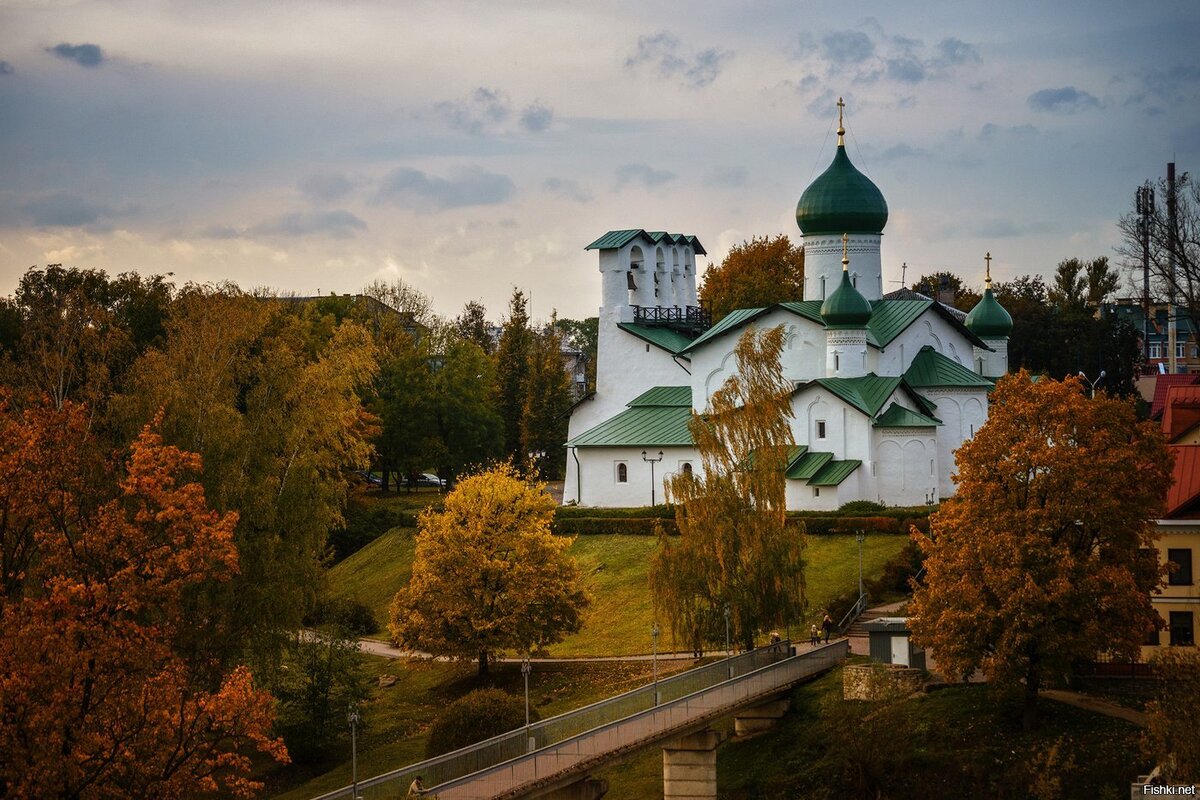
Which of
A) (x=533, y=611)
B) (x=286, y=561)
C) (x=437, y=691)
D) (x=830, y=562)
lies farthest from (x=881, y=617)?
(x=286, y=561)

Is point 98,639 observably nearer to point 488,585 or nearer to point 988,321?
point 488,585

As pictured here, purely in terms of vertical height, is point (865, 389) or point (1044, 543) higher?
point (865, 389)

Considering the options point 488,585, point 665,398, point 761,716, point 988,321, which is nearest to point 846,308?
point 988,321

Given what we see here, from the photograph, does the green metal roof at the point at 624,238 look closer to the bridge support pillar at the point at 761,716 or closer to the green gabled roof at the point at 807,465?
the green gabled roof at the point at 807,465

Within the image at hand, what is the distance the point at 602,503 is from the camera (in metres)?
62.2

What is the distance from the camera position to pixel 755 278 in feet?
276

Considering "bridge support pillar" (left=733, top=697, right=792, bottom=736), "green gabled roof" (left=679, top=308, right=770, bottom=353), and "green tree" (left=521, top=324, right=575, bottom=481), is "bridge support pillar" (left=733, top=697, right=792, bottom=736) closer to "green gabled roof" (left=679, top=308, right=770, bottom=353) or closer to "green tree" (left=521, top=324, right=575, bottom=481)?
"green gabled roof" (left=679, top=308, right=770, bottom=353)

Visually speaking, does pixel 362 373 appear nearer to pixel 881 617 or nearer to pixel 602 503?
pixel 602 503

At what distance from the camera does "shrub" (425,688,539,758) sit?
35.6 m

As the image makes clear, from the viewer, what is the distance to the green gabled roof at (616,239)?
67500 millimetres

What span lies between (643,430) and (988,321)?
46.1 ft

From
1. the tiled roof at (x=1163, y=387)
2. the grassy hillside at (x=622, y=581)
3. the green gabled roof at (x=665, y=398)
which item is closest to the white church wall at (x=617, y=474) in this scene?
the green gabled roof at (x=665, y=398)

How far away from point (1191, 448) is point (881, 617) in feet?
31.1

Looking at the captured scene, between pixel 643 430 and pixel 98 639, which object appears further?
pixel 643 430
